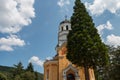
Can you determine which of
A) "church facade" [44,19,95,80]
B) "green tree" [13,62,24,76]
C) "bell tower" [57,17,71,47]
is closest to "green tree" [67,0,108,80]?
"church facade" [44,19,95,80]

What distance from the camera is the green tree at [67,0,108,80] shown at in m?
24.4

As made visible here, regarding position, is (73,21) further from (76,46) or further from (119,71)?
(119,71)

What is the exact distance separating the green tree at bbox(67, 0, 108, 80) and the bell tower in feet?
59.5

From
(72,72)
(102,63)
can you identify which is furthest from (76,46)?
(72,72)

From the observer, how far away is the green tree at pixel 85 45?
80.0 ft

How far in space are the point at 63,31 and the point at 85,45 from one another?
2163 centimetres

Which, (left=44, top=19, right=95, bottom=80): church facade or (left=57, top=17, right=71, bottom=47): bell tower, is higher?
(left=57, top=17, right=71, bottom=47): bell tower

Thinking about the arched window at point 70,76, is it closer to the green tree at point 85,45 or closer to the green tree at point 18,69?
the green tree at point 85,45

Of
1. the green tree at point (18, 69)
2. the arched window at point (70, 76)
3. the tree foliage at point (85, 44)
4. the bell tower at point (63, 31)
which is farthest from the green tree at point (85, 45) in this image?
the green tree at point (18, 69)

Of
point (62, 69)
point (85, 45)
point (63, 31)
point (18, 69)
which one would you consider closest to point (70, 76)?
point (62, 69)

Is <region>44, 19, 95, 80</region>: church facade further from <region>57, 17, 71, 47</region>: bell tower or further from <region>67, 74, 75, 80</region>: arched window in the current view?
<region>57, 17, 71, 47</region>: bell tower

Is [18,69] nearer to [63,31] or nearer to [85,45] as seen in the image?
[63,31]

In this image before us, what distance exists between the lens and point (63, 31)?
45.8 meters

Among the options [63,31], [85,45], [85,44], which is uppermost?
[63,31]
